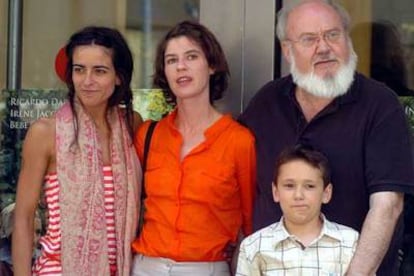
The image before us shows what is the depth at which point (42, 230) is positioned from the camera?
14.7ft

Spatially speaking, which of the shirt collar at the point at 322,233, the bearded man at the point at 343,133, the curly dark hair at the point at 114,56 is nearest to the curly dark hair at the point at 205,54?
the curly dark hair at the point at 114,56

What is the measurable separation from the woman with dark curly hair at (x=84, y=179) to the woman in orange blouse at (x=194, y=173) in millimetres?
93

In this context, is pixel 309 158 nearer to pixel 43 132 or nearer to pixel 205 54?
pixel 205 54

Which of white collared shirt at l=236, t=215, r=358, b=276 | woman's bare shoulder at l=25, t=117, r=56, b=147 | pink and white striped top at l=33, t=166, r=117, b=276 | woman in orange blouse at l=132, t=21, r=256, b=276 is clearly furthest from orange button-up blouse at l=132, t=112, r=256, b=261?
woman's bare shoulder at l=25, t=117, r=56, b=147

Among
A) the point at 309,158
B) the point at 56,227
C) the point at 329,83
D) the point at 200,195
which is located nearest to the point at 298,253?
the point at 309,158

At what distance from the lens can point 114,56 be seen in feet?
12.7

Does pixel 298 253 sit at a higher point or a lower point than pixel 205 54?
lower

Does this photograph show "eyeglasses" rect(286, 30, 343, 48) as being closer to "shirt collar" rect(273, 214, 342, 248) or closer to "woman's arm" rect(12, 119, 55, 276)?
"shirt collar" rect(273, 214, 342, 248)

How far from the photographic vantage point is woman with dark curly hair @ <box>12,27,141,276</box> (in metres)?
3.75

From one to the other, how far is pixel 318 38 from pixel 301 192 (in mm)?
567

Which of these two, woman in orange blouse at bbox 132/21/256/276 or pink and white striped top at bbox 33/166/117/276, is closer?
woman in orange blouse at bbox 132/21/256/276

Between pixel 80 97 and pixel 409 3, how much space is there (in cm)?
148

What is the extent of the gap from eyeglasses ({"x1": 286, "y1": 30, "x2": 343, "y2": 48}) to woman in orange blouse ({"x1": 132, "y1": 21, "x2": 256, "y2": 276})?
37 cm

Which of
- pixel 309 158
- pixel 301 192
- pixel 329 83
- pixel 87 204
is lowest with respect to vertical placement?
pixel 87 204
